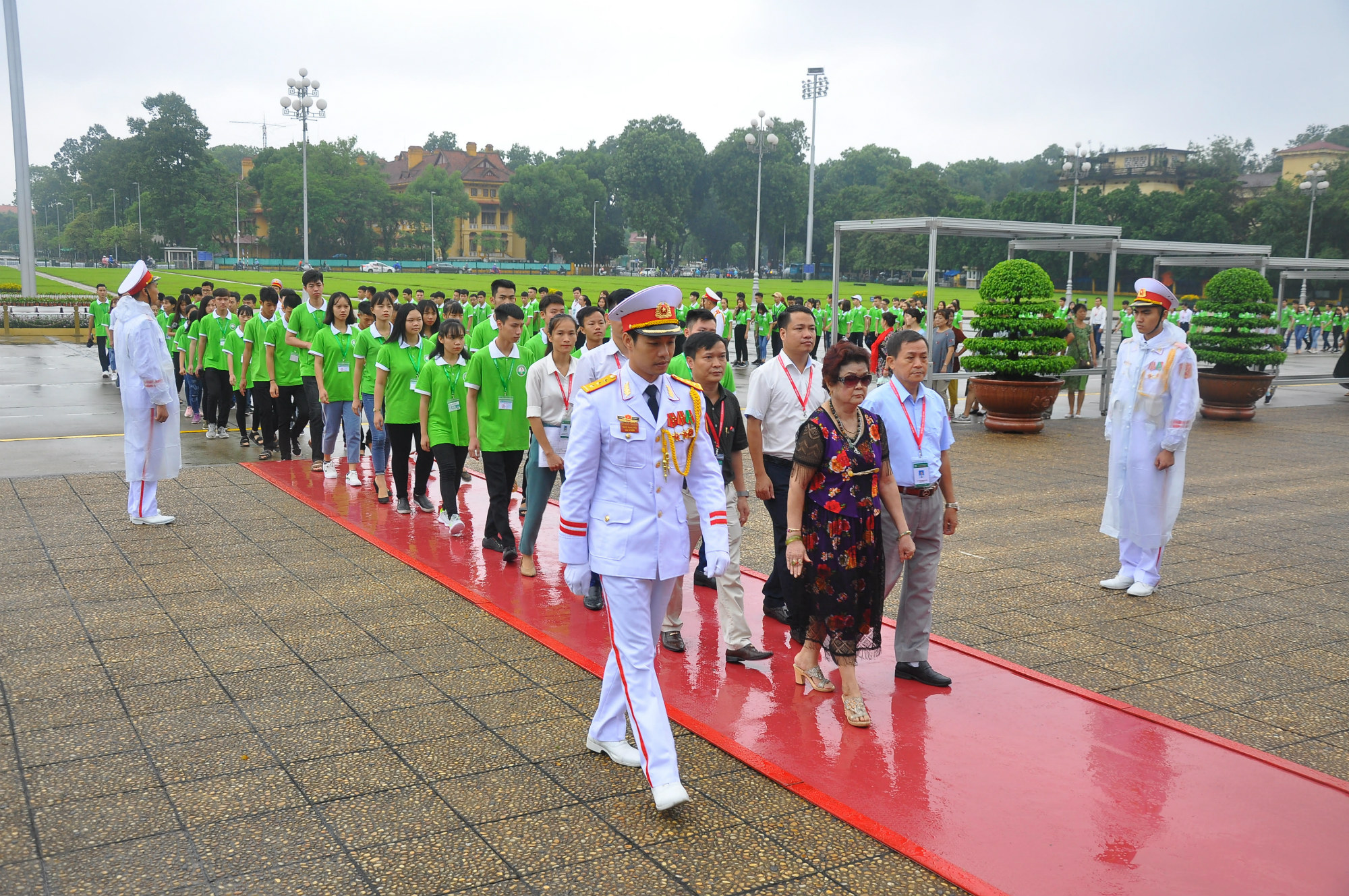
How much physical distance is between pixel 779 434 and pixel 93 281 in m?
63.4

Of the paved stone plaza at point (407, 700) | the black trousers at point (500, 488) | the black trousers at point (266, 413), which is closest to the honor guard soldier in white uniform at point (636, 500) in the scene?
the paved stone plaza at point (407, 700)

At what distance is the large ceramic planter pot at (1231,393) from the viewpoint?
50.6 feet

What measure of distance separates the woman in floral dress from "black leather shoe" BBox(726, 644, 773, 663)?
2.50ft

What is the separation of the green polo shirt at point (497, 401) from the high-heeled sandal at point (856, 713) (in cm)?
348

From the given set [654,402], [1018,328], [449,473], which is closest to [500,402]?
[449,473]

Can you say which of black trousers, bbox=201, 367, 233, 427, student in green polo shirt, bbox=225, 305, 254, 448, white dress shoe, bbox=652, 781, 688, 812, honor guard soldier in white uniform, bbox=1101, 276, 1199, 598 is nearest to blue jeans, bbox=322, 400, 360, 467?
student in green polo shirt, bbox=225, 305, 254, 448

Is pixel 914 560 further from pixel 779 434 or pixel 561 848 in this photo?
pixel 561 848

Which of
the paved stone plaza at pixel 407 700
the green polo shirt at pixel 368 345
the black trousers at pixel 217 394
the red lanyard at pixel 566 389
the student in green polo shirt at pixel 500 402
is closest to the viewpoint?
the paved stone plaza at pixel 407 700

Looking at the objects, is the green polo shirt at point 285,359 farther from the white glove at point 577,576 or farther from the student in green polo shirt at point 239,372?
the white glove at point 577,576

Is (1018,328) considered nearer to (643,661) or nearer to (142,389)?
(142,389)

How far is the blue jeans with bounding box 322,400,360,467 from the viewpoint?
9.84 meters

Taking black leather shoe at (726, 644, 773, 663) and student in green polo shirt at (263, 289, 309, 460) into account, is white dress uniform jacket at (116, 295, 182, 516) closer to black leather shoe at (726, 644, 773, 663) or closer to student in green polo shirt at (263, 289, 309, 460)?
student in green polo shirt at (263, 289, 309, 460)

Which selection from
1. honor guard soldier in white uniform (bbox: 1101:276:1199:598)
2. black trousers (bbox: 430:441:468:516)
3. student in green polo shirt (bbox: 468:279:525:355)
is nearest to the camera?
honor guard soldier in white uniform (bbox: 1101:276:1199:598)

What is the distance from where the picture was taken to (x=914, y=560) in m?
4.86
